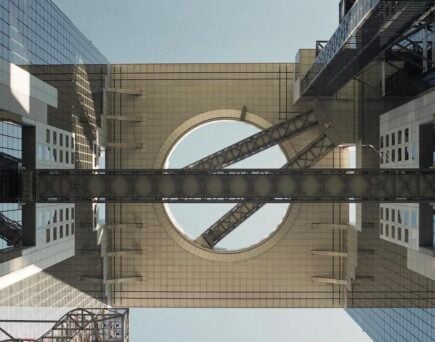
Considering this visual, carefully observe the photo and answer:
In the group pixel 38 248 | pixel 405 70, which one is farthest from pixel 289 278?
pixel 38 248

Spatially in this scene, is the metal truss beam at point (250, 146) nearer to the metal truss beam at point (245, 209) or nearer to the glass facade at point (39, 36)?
the metal truss beam at point (245, 209)

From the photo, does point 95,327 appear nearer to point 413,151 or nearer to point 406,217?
point 406,217

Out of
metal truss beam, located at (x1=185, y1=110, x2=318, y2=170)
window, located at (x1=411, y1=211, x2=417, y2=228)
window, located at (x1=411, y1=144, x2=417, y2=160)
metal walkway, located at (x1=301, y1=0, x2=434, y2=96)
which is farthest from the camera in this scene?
metal truss beam, located at (x1=185, y1=110, x2=318, y2=170)

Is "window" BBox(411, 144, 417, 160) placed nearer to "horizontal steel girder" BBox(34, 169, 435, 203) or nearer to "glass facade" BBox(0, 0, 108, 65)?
"horizontal steel girder" BBox(34, 169, 435, 203)

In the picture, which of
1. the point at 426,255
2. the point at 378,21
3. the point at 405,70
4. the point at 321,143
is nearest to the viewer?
the point at 378,21

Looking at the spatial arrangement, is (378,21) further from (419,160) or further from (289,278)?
(289,278)

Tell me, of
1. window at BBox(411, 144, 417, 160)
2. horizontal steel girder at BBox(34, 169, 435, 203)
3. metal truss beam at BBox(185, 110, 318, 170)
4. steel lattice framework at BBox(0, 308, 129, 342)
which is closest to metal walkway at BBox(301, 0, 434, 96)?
metal truss beam at BBox(185, 110, 318, 170)
